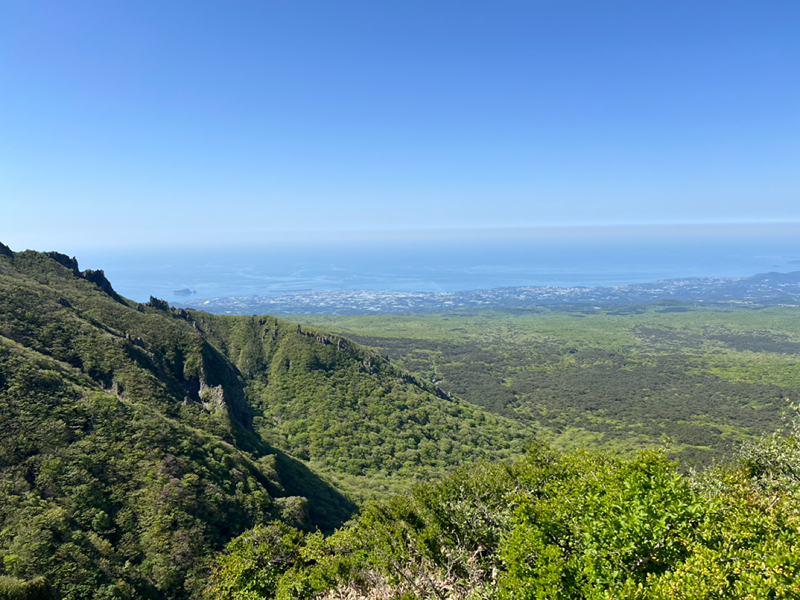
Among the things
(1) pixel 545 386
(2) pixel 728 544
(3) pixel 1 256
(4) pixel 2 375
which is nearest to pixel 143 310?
(3) pixel 1 256

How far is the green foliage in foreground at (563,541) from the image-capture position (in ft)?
47.4

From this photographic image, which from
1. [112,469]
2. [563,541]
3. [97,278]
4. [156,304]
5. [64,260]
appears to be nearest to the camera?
[563,541]

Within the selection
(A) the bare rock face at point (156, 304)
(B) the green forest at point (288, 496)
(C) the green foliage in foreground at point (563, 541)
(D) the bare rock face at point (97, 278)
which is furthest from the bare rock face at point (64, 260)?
(C) the green foliage in foreground at point (563, 541)

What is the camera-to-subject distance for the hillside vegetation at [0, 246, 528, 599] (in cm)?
3156

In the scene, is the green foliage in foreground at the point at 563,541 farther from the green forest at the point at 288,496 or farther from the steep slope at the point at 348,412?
the steep slope at the point at 348,412

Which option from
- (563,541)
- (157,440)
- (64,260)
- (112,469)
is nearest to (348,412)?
(157,440)

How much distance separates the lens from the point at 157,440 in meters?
42.6

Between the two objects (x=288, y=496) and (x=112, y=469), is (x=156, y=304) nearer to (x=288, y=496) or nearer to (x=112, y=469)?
(x=112, y=469)

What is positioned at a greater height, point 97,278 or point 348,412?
point 97,278

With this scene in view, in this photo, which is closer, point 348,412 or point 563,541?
point 563,541

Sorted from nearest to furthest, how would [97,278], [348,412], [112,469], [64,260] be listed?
[112,469]
[64,260]
[97,278]
[348,412]

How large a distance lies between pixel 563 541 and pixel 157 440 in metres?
43.5

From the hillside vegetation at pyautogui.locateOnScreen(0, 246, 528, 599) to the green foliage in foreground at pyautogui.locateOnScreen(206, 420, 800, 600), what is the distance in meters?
9.21

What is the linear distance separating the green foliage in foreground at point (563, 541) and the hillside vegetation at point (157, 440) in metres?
9.21
